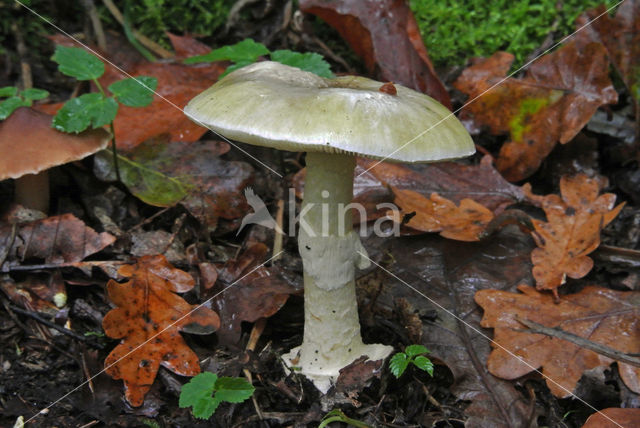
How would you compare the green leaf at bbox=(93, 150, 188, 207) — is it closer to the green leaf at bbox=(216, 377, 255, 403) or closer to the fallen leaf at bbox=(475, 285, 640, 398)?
the green leaf at bbox=(216, 377, 255, 403)

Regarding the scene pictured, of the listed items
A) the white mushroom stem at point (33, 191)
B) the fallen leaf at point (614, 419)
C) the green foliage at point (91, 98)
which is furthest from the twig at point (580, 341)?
the white mushroom stem at point (33, 191)

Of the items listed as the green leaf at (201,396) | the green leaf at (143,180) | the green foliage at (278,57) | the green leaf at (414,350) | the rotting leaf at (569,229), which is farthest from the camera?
the green leaf at (143,180)

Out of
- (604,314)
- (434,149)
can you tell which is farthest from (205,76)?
(604,314)

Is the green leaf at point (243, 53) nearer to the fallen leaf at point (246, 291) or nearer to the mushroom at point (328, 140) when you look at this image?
the mushroom at point (328, 140)

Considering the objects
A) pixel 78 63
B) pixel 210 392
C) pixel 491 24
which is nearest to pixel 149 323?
pixel 210 392

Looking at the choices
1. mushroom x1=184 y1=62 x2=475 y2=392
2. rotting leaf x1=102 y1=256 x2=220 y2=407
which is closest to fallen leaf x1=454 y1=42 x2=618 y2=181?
mushroom x1=184 y1=62 x2=475 y2=392
